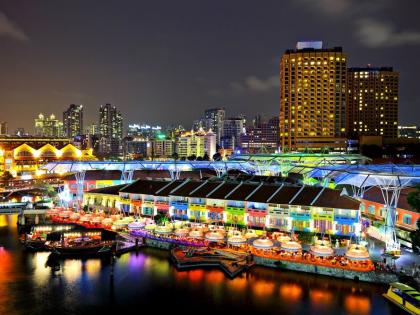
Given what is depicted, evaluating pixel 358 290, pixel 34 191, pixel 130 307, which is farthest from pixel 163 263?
pixel 34 191

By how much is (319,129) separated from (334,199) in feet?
249

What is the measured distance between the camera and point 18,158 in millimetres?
84688

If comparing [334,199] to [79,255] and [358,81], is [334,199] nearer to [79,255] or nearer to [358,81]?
[79,255]

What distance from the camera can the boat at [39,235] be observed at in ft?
113

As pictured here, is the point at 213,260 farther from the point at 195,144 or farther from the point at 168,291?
the point at 195,144

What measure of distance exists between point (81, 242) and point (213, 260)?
11945mm

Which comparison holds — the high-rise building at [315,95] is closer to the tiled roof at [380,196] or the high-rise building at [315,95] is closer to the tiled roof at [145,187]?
the tiled roof at [380,196]

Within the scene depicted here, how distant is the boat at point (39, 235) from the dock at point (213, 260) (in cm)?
1210

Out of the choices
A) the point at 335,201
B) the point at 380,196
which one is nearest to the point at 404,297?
the point at 335,201

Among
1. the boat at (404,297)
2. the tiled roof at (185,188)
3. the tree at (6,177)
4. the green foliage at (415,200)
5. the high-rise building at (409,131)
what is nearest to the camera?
the boat at (404,297)

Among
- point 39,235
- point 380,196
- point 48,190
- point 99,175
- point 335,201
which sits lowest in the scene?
point 39,235

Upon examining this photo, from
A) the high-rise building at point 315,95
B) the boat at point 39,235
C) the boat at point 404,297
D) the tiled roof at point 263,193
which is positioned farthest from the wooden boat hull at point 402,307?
the high-rise building at point 315,95

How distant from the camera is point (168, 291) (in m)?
25.9

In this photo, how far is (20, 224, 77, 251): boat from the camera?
113 ft
